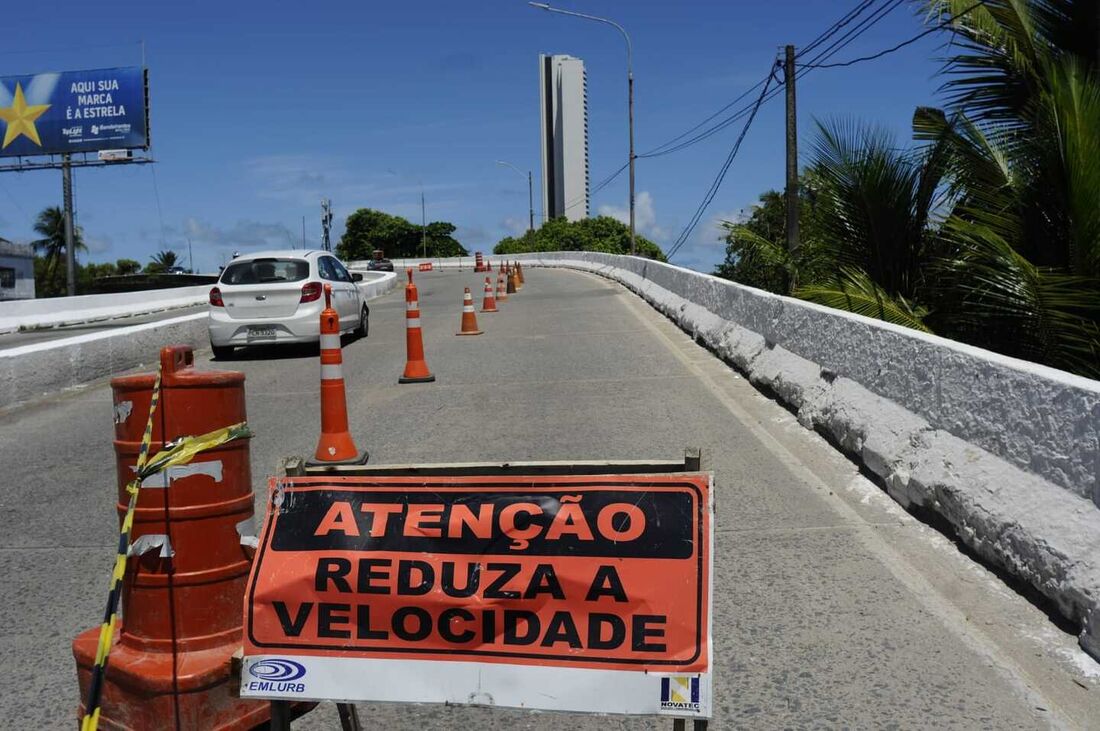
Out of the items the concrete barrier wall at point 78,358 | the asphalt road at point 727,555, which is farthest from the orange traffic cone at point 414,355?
the concrete barrier wall at point 78,358

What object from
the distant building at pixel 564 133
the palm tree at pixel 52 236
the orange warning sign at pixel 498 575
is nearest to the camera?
the orange warning sign at pixel 498 575

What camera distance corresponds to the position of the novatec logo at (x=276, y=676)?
291 centimetres

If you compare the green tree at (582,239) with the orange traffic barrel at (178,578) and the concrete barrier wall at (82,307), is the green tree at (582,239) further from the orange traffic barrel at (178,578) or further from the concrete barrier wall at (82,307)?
the orange traffic barrel at (178,578)

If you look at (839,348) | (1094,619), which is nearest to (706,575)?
(1094,619)

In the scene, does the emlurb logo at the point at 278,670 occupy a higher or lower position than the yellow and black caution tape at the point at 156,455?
lower

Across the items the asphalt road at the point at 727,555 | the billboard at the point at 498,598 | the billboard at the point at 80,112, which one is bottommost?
the asphalt road at the point at 727,555

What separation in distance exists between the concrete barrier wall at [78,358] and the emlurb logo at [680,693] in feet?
33.1

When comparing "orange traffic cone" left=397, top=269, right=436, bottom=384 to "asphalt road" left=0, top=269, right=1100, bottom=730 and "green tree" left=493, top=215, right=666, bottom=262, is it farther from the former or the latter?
"green tree" left=493, top=215, right=666, bottom=262

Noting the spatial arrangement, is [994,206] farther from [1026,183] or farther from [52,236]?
[52,236]

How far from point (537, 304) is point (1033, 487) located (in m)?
19.4

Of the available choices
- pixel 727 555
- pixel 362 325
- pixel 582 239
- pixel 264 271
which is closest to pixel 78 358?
pixel 264 271

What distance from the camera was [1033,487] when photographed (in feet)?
14.9

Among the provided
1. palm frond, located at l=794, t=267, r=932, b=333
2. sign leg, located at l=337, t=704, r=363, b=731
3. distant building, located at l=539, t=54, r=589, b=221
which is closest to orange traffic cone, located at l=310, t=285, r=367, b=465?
sign leg, located at l=337, t=704, r=363, b=731

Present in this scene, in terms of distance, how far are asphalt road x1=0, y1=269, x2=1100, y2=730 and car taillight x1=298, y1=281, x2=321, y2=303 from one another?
225 cm
